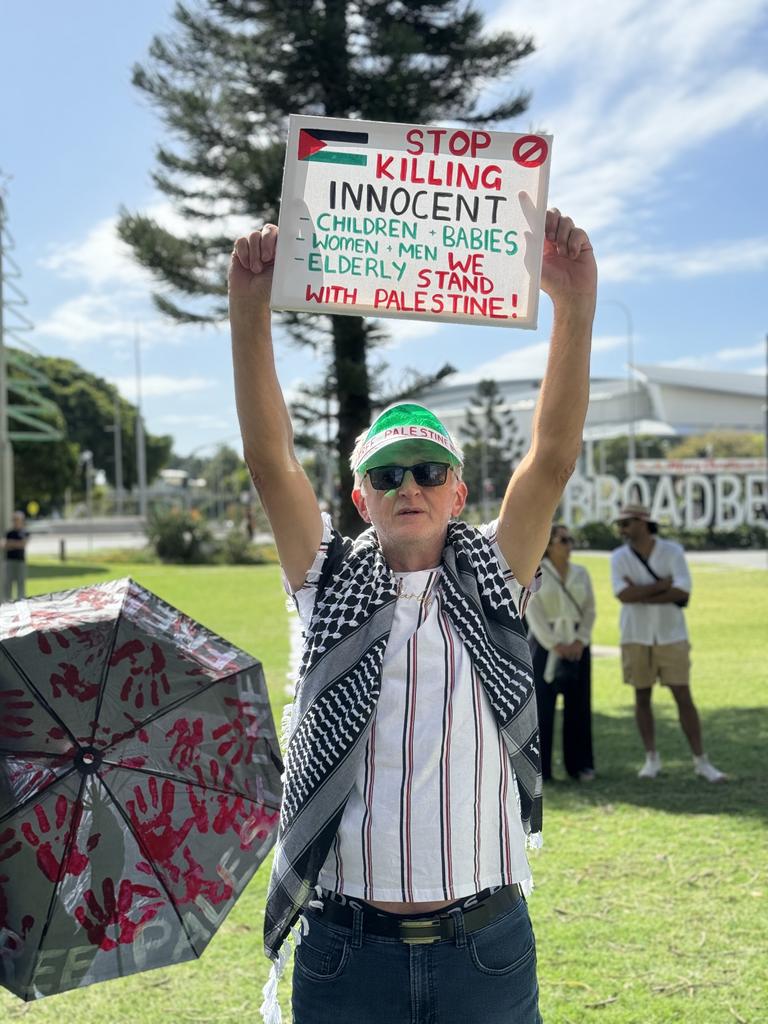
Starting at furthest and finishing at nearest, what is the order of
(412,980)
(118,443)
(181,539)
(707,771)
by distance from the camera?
(118,443) < (181,539) < (707,771) < (412,980)

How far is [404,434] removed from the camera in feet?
7.25

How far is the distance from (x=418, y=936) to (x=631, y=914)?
9.85ft

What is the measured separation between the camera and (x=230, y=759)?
8.27 ft

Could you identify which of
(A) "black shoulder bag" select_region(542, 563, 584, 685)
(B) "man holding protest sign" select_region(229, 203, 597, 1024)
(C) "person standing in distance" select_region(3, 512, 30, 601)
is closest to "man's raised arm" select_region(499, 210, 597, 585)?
(B) "man holding protest sign" select_region(229, 203, 597, 1024)

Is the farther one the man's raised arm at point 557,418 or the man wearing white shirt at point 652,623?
the man wearing white shirt at point 652,623

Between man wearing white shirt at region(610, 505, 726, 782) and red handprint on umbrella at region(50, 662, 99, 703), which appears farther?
man wearing white shirt at region(610, 505, 726, 782)

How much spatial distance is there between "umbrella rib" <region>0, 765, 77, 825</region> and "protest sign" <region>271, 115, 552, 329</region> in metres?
1.15

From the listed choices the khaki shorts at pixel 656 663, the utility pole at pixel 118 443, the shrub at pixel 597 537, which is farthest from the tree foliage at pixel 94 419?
the khaki shorts at pixel 656 663

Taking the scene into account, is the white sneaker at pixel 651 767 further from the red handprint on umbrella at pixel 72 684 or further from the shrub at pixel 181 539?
the shrub at pixel 181 539

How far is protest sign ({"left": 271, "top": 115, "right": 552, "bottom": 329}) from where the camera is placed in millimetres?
2326

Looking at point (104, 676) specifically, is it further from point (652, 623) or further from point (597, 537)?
point (597, 537)

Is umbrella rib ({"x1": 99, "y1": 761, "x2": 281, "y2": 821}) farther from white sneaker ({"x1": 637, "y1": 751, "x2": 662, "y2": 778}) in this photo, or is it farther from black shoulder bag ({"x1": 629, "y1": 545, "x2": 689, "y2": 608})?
white sneaker ({"x1": 637, "y1": 751, "x2": 662, "y2": 778})

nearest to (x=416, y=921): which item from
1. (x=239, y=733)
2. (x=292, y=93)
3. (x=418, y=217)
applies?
(x=239, y=733)

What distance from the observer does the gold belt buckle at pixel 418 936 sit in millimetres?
1974
